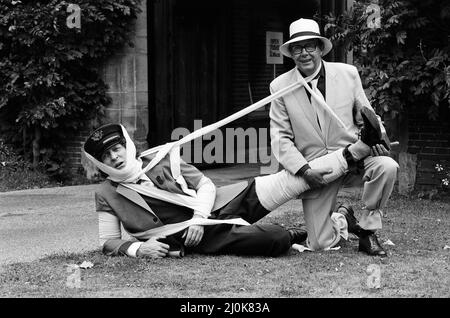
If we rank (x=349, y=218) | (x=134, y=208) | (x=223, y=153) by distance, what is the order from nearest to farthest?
(x=134, y=208), (x=349, y=218), (x=223, y=153)

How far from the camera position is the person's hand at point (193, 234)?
588cm

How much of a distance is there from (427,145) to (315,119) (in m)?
3.34

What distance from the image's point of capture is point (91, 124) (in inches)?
412

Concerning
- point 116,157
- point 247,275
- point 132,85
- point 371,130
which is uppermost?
point 132,85

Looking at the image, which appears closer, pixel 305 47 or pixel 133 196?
pixel 133 196

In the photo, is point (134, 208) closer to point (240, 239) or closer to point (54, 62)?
point (240, 239)

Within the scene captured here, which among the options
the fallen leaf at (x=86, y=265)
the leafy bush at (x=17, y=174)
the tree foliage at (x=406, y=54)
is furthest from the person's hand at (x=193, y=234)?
the leafy bush at (x=17, y=174)

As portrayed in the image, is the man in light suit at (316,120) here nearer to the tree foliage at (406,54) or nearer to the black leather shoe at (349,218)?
the black leather shoe at (349,218)

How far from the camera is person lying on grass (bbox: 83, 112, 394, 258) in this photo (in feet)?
19.3

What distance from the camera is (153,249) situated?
19.3 feet

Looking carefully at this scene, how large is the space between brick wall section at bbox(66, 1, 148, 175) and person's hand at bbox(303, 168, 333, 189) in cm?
456

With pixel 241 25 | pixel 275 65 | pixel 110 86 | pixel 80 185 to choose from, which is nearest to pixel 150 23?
pixel 110 86

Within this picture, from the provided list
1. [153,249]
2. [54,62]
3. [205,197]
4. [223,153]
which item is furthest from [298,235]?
[223,153]

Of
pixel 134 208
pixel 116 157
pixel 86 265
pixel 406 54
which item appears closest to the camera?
pixel 86 265
